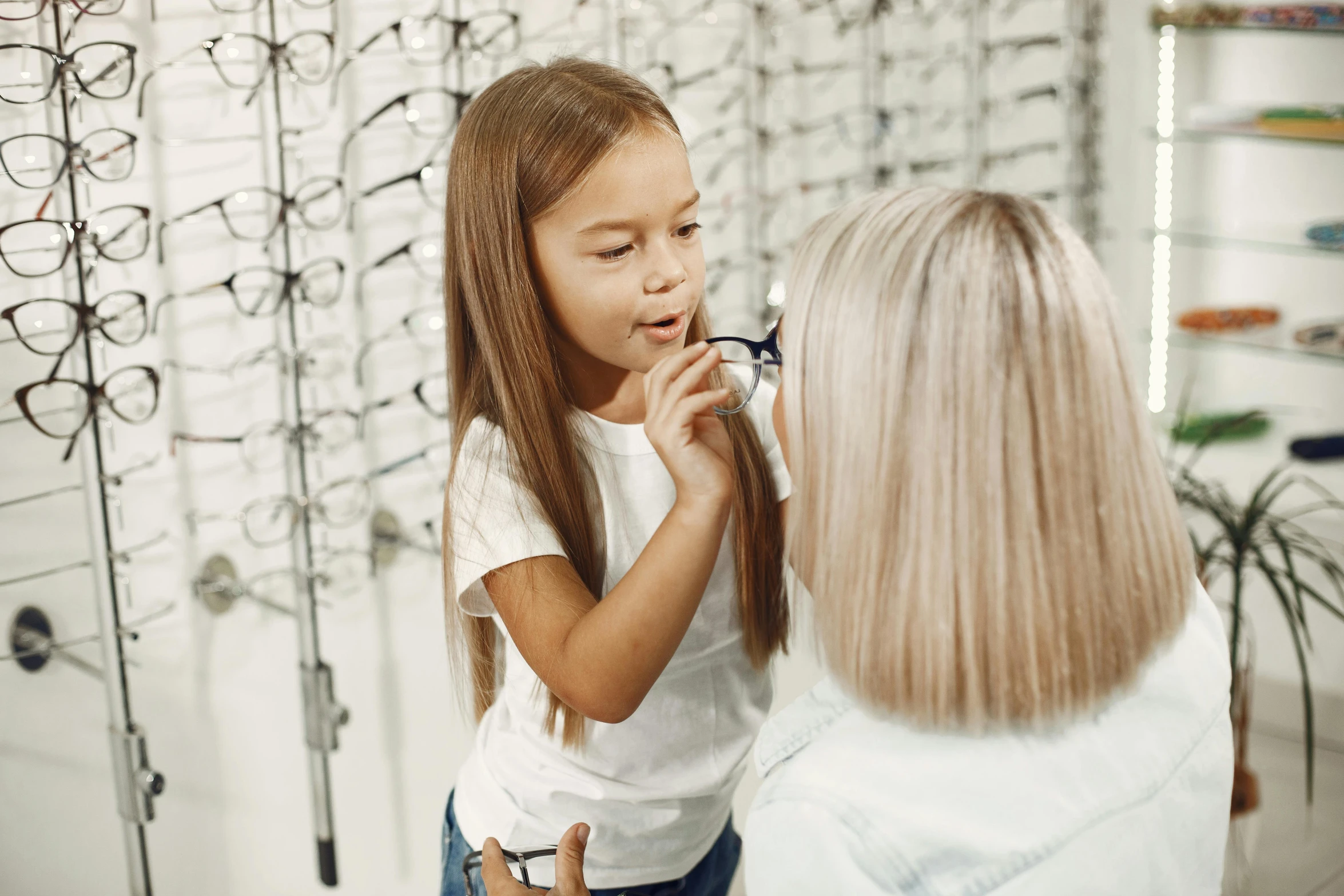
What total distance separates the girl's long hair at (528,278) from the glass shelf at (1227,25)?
2.34 metres

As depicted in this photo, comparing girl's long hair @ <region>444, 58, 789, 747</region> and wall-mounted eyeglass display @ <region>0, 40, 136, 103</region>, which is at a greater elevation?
wall-mounted eyeglass display @ <region>0, 40, 136, 103</region>

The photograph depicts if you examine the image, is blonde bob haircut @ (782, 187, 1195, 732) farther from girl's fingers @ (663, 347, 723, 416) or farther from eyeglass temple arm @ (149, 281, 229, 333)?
eyeglass temple arm @ (149, 281, 229, 333)

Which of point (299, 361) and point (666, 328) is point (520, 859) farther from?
point (299, 361)

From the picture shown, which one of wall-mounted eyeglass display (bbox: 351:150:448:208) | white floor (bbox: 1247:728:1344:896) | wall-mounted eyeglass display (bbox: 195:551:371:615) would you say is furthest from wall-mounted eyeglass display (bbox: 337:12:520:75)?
white floor (bbox: 1247:728:1344:896)

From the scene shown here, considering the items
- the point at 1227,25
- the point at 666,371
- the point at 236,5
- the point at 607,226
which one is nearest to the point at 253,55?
the point at 236,5

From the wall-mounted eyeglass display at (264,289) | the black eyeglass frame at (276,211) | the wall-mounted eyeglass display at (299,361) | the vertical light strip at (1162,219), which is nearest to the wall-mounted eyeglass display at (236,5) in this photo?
the black eyeglass frame at (276,211)

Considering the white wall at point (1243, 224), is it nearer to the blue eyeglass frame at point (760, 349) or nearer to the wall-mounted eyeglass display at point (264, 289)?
the wall-mounted eyeglass display at point (264, 289)

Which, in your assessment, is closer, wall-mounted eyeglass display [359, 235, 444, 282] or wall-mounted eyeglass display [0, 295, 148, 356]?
wall-mounted eyeglass display [0, 295, 148, 356]

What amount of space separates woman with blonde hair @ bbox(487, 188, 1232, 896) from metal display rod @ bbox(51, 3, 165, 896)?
1.10 meters

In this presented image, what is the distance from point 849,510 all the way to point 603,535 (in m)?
0.37

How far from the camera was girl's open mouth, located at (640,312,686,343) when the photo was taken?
105 centimetres

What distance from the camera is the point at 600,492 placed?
109cm

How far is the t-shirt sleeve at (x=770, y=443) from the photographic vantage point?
117 cm

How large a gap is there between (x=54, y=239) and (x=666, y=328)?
893mm
